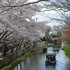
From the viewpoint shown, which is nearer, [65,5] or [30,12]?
[65,5]

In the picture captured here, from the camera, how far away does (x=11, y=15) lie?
1345 cm

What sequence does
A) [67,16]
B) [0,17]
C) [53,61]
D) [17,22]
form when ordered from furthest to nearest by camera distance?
[53,61] < [17,22] < [0,17] < [67,16]

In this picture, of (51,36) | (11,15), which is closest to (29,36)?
(11,15)

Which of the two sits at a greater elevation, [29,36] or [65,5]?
[65,5]

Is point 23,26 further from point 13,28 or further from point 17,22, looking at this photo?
point 13,28

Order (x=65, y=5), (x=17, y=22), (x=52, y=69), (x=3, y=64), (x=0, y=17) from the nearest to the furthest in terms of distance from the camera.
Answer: (x=65, y=5), (x=0, y=17), (x=17, y=22), (x=3, y=64), (x=52, y=69)

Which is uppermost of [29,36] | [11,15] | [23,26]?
[11,15]

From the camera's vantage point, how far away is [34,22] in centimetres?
1678

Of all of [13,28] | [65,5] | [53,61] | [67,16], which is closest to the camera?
[65,5]

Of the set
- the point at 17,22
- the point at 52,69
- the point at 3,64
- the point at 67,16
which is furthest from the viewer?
the point at 52,69

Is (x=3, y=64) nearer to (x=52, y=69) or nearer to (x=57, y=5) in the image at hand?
(x=52, y=69)

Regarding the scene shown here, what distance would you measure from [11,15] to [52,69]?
7528mm

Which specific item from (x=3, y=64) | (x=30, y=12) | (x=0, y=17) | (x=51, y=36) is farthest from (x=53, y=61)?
(x=51, y=36)

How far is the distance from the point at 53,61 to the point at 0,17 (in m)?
12.4
